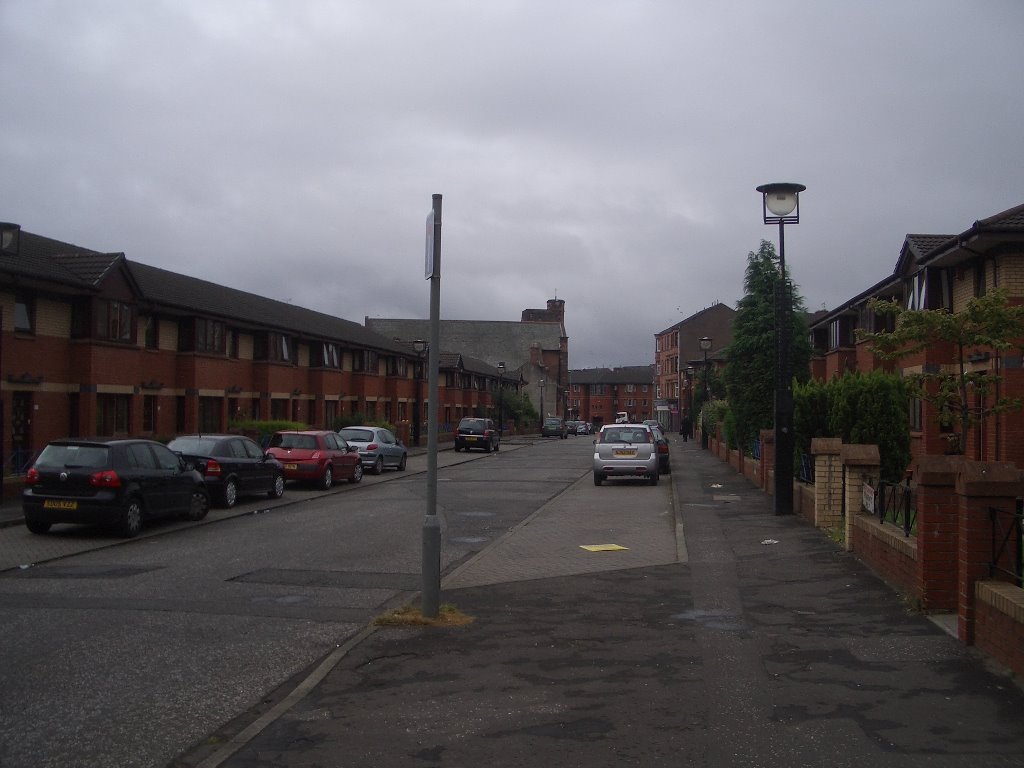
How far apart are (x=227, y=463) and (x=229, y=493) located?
607mm

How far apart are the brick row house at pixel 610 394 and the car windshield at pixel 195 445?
12031 centimetres

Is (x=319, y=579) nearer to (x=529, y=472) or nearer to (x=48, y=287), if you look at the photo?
Answer: (x=48, y=287)

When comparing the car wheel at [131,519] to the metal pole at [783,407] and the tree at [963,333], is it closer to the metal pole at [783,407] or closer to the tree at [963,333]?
the metal pole at [783,407]

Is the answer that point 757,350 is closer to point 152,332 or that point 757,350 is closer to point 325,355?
point 152,332

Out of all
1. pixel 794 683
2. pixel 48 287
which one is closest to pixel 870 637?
pixel 794 683

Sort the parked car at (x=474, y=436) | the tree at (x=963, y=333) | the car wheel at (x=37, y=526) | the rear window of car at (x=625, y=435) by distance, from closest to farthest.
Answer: the tree at (x=963, y=333) < the car wheel at (x=37, y=526) < the rear window of car at (x=625, y=435) < the parked car at (x=474, y=436)

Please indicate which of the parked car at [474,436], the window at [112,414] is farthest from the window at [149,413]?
the parked car at [474,436]

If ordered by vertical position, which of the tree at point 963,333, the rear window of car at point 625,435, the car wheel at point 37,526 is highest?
the tree at point 963,333

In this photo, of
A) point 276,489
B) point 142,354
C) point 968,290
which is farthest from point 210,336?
point 968,290

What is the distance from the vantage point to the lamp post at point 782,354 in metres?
16.1

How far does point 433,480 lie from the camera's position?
30.2 feet

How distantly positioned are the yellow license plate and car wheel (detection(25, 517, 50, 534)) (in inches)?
19.9

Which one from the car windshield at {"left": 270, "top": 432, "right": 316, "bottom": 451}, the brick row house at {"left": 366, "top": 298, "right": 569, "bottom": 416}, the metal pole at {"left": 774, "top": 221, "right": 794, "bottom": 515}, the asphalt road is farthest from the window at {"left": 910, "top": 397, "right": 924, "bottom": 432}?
the brick row house at {"left": 366, "top": 298, "right": 569, "bottom": 416}

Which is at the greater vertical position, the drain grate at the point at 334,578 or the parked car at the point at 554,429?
the parked car at the point at 554,429
